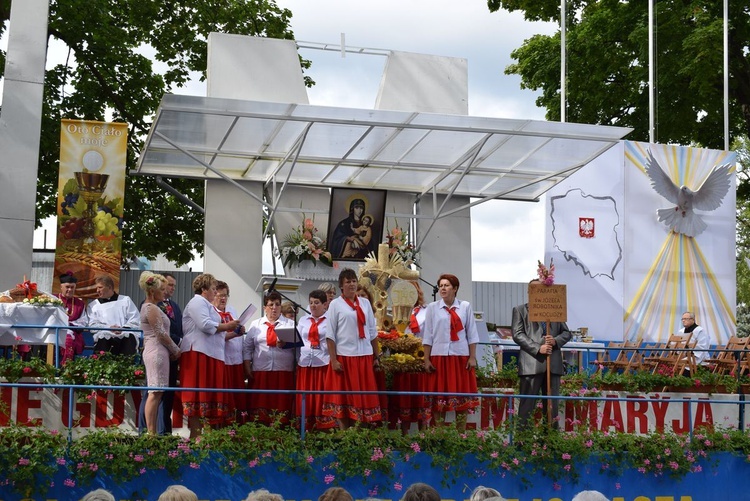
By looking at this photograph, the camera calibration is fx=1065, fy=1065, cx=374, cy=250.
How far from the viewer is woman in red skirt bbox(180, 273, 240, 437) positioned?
10.8m

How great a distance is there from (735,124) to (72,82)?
18184 millimetres

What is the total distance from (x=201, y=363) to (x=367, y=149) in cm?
771

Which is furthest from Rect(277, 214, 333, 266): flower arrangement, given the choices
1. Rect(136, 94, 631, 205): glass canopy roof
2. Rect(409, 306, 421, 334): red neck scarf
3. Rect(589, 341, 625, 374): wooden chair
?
Rect(409, 306, 421, 334): red neck scarf

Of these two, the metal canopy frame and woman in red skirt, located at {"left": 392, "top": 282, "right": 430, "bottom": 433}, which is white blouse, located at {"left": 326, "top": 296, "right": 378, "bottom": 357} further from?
the metal canopy frame

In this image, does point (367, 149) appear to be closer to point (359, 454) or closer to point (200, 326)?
point (200, 326)

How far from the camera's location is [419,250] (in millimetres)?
20016

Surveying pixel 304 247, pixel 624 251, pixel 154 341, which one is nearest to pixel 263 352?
pixel 154 341

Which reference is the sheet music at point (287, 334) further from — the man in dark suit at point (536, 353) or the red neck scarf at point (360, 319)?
the man in dark suit at point (536, 353)

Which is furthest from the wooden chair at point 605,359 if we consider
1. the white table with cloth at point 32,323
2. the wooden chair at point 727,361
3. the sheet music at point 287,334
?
the white table with cloth at point 32,323

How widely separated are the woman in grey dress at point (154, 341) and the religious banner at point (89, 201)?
6436 mm

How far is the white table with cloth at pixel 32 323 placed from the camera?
12.3 m

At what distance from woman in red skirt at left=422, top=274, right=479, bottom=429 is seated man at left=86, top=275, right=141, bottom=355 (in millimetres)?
3607

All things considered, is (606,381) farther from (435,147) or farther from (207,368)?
(207,368)

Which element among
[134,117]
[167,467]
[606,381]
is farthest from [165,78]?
[167,467]
